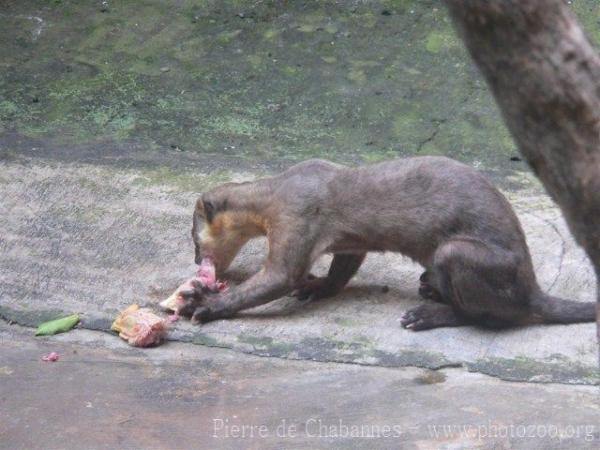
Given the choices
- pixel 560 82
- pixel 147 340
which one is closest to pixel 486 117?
pixel 147 340

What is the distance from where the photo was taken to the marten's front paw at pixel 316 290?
22.2ft

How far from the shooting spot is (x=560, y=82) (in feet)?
8.31

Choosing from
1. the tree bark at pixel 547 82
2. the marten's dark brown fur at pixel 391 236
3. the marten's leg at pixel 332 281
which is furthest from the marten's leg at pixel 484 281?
the tree bark at pixel 547 82

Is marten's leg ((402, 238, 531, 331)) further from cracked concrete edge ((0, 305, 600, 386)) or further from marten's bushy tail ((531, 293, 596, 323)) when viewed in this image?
cracked concrete edge ((0, 305, 600, 386))

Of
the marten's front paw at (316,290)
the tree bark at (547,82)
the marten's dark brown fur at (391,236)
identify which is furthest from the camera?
the marten's front paw at (316,290)

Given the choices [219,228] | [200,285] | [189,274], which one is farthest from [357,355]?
[189,274]

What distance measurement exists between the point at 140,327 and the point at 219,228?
99cm

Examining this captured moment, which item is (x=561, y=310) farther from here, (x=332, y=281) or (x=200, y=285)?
(x=200, y=285)

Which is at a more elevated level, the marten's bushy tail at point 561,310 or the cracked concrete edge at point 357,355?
the marten's bushy tail at point 561,310

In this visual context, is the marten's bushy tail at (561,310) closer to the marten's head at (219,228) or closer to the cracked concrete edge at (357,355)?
the cracked concrete edge at (357,355)

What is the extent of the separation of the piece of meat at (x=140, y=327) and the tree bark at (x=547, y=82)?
3827 millimetres

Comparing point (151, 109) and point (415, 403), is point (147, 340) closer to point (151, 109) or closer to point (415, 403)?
point (415, 403)

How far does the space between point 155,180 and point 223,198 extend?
1374 mm

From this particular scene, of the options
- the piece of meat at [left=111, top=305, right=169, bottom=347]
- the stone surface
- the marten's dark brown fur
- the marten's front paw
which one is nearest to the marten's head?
the marten's dark brown fur
